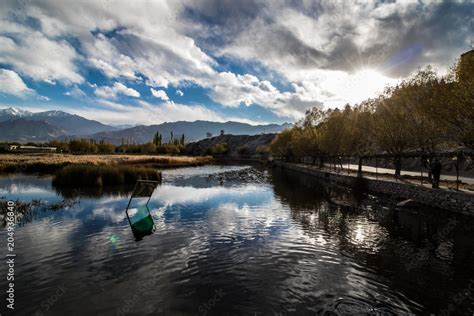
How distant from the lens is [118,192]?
107 feet

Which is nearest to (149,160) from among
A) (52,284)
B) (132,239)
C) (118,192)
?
(118,192)

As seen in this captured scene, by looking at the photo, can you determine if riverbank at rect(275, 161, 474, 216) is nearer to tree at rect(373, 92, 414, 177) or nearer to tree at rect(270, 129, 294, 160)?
tree at rect(373, 92, 414, 177)

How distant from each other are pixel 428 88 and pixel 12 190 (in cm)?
4950

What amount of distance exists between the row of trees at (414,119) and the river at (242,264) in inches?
473

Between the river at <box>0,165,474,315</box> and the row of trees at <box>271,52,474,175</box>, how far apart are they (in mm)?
12021

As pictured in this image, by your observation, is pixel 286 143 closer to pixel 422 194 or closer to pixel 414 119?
pixel 414 119

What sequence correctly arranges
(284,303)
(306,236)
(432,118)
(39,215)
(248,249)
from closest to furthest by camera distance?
(284,303), (248,249), (306,236), (39,215), (432,118)

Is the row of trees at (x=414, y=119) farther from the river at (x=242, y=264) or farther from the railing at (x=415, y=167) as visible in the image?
the river at (x=242, y=264)

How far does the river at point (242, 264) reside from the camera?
965cm

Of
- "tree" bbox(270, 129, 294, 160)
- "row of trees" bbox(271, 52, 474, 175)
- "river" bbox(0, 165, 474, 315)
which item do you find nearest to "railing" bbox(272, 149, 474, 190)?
"row of trees" bbox(271, 52, 474, 175)

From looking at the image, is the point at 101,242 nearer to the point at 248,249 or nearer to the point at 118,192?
the point at 248,249

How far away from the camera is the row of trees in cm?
2722

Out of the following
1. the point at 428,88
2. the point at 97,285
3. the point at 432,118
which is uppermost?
the point at 428,88

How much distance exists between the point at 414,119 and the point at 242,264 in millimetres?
37596
